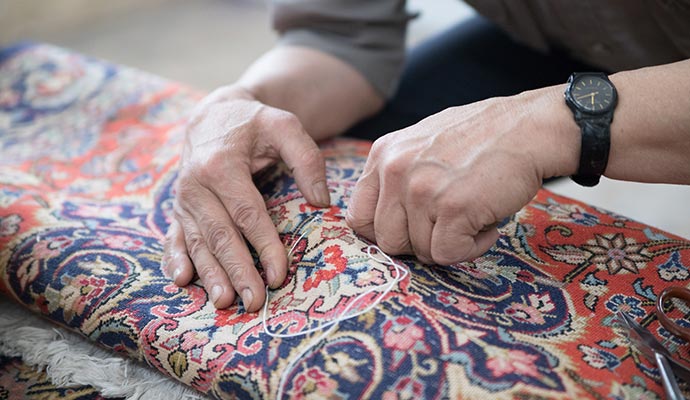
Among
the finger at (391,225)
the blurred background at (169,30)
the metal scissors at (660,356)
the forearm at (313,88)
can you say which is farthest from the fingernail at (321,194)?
the blurred background at (169,30)

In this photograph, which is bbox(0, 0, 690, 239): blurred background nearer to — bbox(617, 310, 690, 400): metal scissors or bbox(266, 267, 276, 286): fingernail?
bbox(266, 267, 276, 286): fingernail

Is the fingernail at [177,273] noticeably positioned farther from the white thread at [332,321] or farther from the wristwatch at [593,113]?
the wristwatch at [593,113]

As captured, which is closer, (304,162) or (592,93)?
(592,93)

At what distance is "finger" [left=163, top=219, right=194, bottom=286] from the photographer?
2.64ft

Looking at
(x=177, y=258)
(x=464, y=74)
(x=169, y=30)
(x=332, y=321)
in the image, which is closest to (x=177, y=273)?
(x=177, y=258)

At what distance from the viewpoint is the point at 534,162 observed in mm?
690

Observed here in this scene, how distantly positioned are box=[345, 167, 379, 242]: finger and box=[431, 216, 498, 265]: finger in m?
0.09

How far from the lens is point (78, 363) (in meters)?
0.78

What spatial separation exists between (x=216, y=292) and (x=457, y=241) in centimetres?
29

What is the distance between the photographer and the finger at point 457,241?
2.26 feet

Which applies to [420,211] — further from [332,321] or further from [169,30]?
[169,30]

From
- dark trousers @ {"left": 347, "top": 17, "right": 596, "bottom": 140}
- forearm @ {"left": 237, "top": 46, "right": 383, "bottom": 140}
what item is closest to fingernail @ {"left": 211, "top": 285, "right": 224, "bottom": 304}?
forearm @ {"left": 237, "top": 46, "right": 383, "bottom": 140}

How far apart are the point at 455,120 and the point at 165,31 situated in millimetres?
2356

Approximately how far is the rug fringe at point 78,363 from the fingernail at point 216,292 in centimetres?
10
